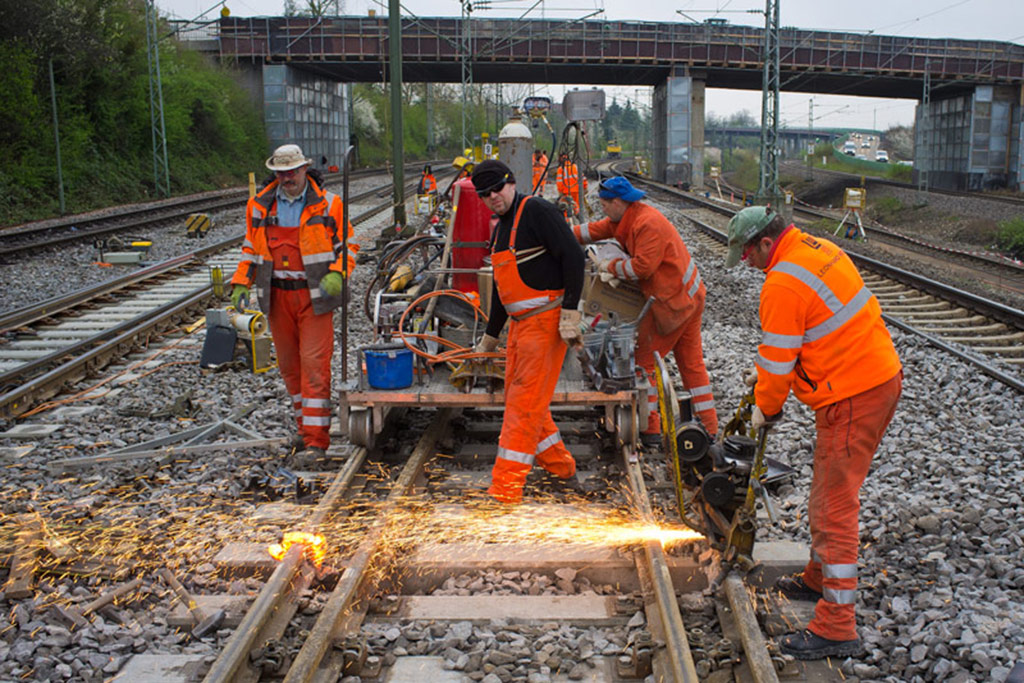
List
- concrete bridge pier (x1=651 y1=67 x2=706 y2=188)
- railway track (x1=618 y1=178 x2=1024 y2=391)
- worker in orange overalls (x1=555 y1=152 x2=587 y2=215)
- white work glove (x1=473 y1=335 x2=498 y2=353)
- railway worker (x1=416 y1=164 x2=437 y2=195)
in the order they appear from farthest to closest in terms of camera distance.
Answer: concrete bridge pier (x1=651 y1=67 x2=706 y2=188) < railway worker (x1=416 y1=164 x2=437 y2=195) < worker in orange overalls (x1=555 y1=152 x2=587 y2=215) < railway track (x1=618 y1=178 x2=1024 y2=391) < white work glove (x1=473 y1=335 x2=498 y2=353)

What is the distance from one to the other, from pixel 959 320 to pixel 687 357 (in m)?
5.40

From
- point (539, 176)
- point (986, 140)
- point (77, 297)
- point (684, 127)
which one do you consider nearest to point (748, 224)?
point (539, 176)

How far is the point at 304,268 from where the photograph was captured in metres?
5.96

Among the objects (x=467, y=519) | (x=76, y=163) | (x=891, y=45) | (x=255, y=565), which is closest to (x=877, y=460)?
(x=467, y=519)

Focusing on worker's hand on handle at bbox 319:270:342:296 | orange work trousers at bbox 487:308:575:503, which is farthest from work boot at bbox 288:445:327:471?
orange work trousers at bbox 487:308:575:503

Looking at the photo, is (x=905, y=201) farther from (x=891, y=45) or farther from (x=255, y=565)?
(x=255, y=565)

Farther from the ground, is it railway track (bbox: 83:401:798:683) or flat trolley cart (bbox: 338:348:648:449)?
flat trolley cart (bbox: 338:348:648:449)

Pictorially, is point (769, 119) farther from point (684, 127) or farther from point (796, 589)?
point (796, 589)

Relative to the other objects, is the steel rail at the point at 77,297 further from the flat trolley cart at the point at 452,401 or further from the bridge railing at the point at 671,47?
the bridge railing at the point at 671,47

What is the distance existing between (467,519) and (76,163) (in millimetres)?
26379

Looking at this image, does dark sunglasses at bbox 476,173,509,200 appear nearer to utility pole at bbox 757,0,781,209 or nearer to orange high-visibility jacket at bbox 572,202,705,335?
orange high-visibility jacket at bbox 572,202,705,335

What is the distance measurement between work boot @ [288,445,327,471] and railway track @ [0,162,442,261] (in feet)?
35.1

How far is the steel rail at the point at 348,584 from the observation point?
336 centimetres

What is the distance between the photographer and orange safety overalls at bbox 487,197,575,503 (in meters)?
5.01
